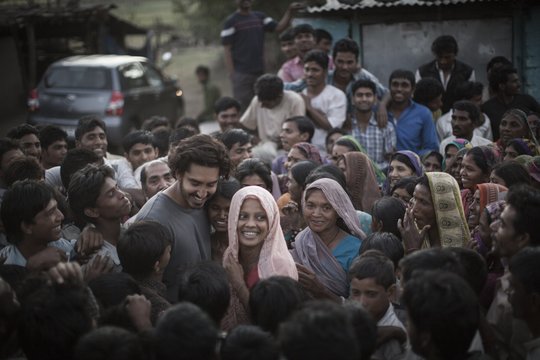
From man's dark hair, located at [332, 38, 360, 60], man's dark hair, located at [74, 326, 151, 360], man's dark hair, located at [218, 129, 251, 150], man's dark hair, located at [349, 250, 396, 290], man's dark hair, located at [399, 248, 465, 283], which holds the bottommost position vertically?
man's dark hair, located at [349, 250, 396, 290]

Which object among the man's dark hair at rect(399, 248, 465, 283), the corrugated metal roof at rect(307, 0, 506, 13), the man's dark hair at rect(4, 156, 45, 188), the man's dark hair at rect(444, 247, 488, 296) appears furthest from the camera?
the corrugated metal roof at rect(307, 0, 506, 13)

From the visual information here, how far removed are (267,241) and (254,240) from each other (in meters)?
0.09

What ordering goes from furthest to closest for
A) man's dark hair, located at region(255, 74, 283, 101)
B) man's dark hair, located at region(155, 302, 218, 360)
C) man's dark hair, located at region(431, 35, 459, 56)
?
man's dark hair, located at region(431, 35, 459, 56)
man's dark hair, located at region(255, 74, 283, 101)
man's dark hair, located at region(155, 302, 218, 360)

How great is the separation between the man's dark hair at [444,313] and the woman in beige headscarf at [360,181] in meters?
2.97

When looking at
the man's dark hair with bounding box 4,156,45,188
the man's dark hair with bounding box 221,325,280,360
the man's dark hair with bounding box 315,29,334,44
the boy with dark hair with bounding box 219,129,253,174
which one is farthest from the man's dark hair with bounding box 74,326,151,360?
the man's dark hair with bounding box 315,29,334,44

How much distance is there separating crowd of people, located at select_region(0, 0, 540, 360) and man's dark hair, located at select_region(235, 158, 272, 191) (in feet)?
0.04

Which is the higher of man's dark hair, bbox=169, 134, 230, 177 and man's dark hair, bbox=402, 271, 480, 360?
man's dark hair, bbox=169, 134, 230, 177

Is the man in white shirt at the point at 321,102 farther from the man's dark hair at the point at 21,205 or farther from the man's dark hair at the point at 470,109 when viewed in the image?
the man's dark hair at the point at 21,205

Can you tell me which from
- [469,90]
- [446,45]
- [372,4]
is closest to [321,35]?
[372,4]

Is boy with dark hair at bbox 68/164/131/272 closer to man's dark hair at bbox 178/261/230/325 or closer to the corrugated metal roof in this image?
man's dark hair at bbox 178/261/230/325

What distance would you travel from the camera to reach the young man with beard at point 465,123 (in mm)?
7535

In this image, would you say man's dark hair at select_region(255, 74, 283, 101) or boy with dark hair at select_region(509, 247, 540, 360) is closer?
boy with dark hair at select_region(509, 247, 540, 360)

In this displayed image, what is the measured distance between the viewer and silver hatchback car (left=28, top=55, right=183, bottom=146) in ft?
45.1

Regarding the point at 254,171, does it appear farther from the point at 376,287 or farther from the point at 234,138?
the point at 376,287
